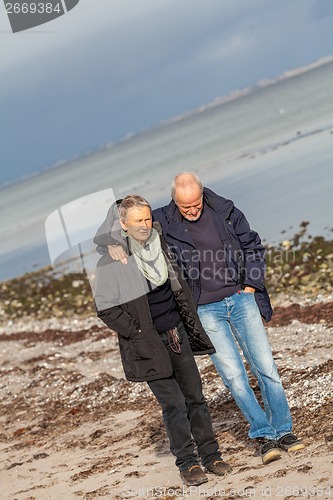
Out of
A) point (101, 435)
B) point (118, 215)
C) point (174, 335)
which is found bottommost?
point (101, 435)

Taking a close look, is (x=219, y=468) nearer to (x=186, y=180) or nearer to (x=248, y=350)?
(x=248, y=350)

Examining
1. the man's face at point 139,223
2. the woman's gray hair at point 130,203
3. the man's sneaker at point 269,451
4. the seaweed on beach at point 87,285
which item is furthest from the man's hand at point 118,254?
the seaweed on beach at point 87,285

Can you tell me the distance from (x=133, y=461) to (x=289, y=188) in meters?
21.1

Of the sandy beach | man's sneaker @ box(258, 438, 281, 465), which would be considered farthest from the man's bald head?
the sandy beach

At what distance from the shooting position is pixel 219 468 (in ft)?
22.9

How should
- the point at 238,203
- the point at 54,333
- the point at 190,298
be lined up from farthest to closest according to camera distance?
the point at 238,203 < the point at 54,333 < the point at 190,298

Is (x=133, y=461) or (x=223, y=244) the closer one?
(x=223, y=244)

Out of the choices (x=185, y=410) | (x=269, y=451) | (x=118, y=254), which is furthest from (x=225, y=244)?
(x=269, y=451)

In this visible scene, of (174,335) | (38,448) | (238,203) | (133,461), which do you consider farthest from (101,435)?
(238,203)

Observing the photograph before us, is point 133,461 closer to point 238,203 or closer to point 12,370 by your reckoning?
point 12,370

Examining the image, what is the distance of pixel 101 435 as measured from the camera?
9.52m

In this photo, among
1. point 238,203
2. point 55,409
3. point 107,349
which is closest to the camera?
point 55,409

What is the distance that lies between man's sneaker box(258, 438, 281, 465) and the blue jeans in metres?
0.05

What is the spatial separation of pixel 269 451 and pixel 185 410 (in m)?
0.78
